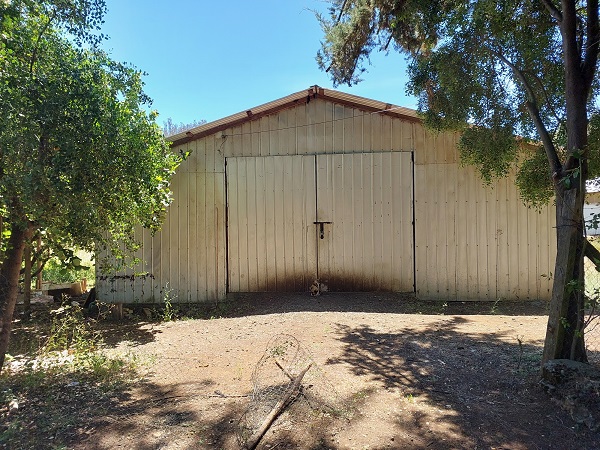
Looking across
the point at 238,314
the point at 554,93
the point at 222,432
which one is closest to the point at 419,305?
the point at 238,314

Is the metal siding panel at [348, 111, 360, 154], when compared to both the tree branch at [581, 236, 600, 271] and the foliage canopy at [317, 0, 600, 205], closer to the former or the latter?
the foliage canopy at [317, 0, 600, 205]

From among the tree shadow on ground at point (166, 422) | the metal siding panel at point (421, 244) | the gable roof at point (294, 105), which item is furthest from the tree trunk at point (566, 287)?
the gable roof at point (294, 105)

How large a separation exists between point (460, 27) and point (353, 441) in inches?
194

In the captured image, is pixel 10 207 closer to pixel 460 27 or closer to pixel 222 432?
pixel 222 432

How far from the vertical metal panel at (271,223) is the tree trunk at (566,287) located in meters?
4.75

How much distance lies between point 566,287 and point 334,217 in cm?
469

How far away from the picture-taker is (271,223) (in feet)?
25.3

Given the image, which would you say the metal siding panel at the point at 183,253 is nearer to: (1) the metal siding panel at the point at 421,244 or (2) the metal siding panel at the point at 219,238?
(2) the metal siding panel at the point at 219,238

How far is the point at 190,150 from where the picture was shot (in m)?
7.80

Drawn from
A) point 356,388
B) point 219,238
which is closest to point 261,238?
point 219,238

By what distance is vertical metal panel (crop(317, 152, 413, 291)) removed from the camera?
747 cm

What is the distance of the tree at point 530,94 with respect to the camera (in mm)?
3342

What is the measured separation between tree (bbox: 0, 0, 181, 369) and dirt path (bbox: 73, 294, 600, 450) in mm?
1922

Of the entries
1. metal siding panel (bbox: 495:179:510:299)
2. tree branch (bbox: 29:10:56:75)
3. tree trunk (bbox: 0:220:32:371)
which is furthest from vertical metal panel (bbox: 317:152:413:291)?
tree trunk (bbox: 0:220:32:371)
